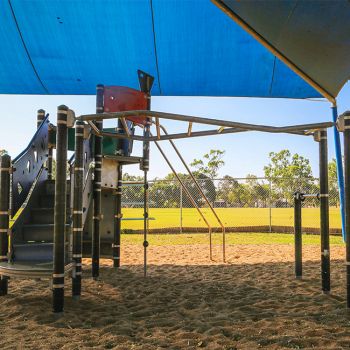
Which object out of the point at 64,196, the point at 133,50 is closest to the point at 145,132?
the point at 64,196

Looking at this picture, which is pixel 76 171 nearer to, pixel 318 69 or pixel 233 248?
pixel 318 69

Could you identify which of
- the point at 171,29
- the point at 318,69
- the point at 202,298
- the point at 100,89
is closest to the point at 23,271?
the point at 202,298

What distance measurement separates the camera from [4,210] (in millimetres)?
3916

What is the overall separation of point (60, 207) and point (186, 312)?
1439 millimetres

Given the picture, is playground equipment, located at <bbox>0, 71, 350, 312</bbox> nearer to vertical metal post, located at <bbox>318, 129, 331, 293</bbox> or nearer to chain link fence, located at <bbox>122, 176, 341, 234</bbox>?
vertical metal post, located at <bbox>318, 129, 331, 293</bbox>

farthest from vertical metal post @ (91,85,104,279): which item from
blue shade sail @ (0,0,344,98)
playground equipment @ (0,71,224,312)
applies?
blue shade sail @ (0,0,344,98)

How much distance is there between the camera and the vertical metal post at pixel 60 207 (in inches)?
127

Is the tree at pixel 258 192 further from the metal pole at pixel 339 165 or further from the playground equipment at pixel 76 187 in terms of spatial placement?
the playground equipment at pixel 76 187

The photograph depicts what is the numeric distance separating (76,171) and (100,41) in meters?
4.16

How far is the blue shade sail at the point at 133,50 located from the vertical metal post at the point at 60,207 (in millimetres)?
4036

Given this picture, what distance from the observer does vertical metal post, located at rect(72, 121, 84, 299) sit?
12.3 ft

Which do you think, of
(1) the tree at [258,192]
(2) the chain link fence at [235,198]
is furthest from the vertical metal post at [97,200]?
(1) the tree at [258,192]

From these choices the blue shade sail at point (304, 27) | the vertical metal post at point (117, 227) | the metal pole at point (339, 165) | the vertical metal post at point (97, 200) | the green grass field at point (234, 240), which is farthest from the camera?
the green grass field at point (234, 240)

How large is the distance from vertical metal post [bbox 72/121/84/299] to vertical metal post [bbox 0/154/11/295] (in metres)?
0.76
